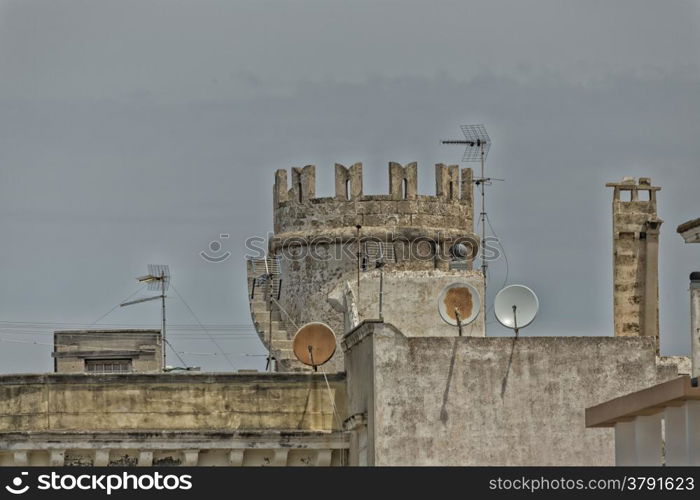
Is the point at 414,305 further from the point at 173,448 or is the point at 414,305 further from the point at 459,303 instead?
the point at 173,448

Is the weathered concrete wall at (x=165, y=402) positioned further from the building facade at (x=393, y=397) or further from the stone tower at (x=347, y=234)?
the stone tower at (x=347, y=234)

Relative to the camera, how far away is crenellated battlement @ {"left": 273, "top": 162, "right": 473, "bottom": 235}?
65500 millimetres

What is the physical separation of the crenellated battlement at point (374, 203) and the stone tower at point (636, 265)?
42.8 ft

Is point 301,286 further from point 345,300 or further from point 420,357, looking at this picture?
point 420,357

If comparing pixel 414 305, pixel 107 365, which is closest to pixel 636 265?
pixel 414 305

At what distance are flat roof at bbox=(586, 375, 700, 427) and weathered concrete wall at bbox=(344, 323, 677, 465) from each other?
7.02 metres

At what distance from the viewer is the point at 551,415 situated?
149 ft

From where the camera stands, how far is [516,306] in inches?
1804

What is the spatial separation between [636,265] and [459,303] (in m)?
6.25

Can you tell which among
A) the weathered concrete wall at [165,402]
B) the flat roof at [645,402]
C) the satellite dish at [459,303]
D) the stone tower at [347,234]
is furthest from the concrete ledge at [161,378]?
the stone tower at [347,234]

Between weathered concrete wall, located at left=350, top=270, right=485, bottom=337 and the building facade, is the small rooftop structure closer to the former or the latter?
the building facade

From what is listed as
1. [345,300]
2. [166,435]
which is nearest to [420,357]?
[166,435]

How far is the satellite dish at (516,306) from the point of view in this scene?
45656 mm
